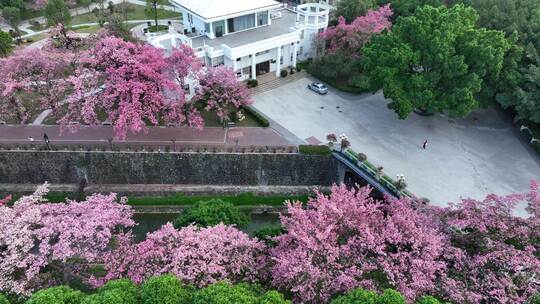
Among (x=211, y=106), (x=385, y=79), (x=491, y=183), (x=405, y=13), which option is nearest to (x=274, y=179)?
(x=211, y=106)

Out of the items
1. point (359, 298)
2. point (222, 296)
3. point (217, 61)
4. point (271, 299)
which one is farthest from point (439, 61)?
point (222, 296)

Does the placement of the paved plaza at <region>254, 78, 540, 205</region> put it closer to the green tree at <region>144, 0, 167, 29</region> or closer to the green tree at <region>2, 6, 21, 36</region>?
the green tree at <region>144, 0, 167, 29</region>

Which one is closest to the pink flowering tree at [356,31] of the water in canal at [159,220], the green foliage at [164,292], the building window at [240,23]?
the building window at [240,23]

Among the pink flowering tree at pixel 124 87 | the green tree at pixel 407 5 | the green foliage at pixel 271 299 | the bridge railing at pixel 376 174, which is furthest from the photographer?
the green tree at pixel 407 5

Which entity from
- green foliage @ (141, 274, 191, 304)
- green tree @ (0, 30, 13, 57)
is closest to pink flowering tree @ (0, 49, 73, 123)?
green tree @ (0, 30, 13, 57)

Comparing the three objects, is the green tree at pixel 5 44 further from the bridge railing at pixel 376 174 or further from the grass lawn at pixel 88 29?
the bridge railing at pixel 376 174

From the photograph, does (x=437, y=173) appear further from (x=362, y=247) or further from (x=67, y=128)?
(x=67, y=128)
